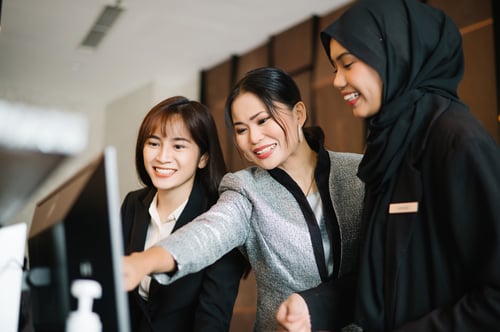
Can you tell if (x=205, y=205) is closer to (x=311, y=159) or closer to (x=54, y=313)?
(x=311, y=159)

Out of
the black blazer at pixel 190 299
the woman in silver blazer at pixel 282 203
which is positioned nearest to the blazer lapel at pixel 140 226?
the black blazer at pixel 190 299

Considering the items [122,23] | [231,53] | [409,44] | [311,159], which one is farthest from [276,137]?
[231,53]

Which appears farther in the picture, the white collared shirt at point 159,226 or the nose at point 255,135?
the white collared shirt at point 159,226

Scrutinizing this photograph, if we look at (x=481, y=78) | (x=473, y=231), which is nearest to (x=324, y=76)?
(x=481, y=78)

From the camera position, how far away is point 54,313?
761 mm

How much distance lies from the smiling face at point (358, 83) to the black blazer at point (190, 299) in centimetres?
57

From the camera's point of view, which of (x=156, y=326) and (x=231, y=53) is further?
(x=231, y=53)

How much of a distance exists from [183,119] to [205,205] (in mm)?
246

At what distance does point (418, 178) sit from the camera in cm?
91

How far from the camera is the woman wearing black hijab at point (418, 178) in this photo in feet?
2.73

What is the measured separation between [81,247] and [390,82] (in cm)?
62

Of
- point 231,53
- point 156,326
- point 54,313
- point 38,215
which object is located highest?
point 231,53

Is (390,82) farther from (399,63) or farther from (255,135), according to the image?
(255,135)

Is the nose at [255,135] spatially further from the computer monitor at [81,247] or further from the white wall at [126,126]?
the white wall at [126,126]
